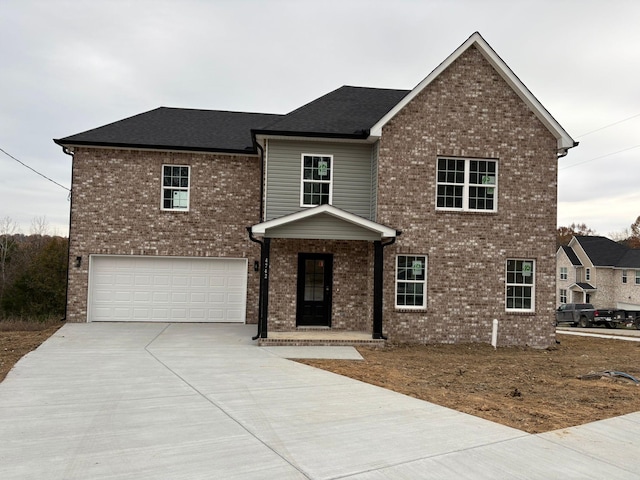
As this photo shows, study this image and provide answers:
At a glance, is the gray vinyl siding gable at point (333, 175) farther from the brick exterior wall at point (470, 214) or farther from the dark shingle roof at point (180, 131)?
the dark shingle roof at point (180, 131)

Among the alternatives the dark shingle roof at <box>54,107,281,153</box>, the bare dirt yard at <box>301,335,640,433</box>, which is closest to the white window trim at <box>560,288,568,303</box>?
the bare dirt yard at <box>301,335,640,433</box>

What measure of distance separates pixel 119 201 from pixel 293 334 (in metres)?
7.67

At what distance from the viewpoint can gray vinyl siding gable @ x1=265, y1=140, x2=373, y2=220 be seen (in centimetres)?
1467

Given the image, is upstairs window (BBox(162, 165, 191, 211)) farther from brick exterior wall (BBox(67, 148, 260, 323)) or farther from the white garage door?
the white garage door

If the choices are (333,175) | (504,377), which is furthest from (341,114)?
(504,377)

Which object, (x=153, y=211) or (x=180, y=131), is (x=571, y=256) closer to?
(x=180, y=131)

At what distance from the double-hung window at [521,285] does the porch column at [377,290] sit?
4082mm

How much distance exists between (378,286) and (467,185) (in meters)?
4.11

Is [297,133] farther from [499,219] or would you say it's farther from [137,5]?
[499,219]

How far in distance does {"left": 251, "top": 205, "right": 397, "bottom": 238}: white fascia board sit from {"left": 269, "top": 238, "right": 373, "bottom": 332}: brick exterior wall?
1.39m

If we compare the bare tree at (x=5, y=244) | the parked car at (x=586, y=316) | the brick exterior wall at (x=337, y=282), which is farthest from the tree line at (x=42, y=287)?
the parked car at (x=586, y=316)

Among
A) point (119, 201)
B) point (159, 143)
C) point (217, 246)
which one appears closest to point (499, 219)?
point (217, 246)

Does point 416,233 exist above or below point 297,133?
below

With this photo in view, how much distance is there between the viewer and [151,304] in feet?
55.8
